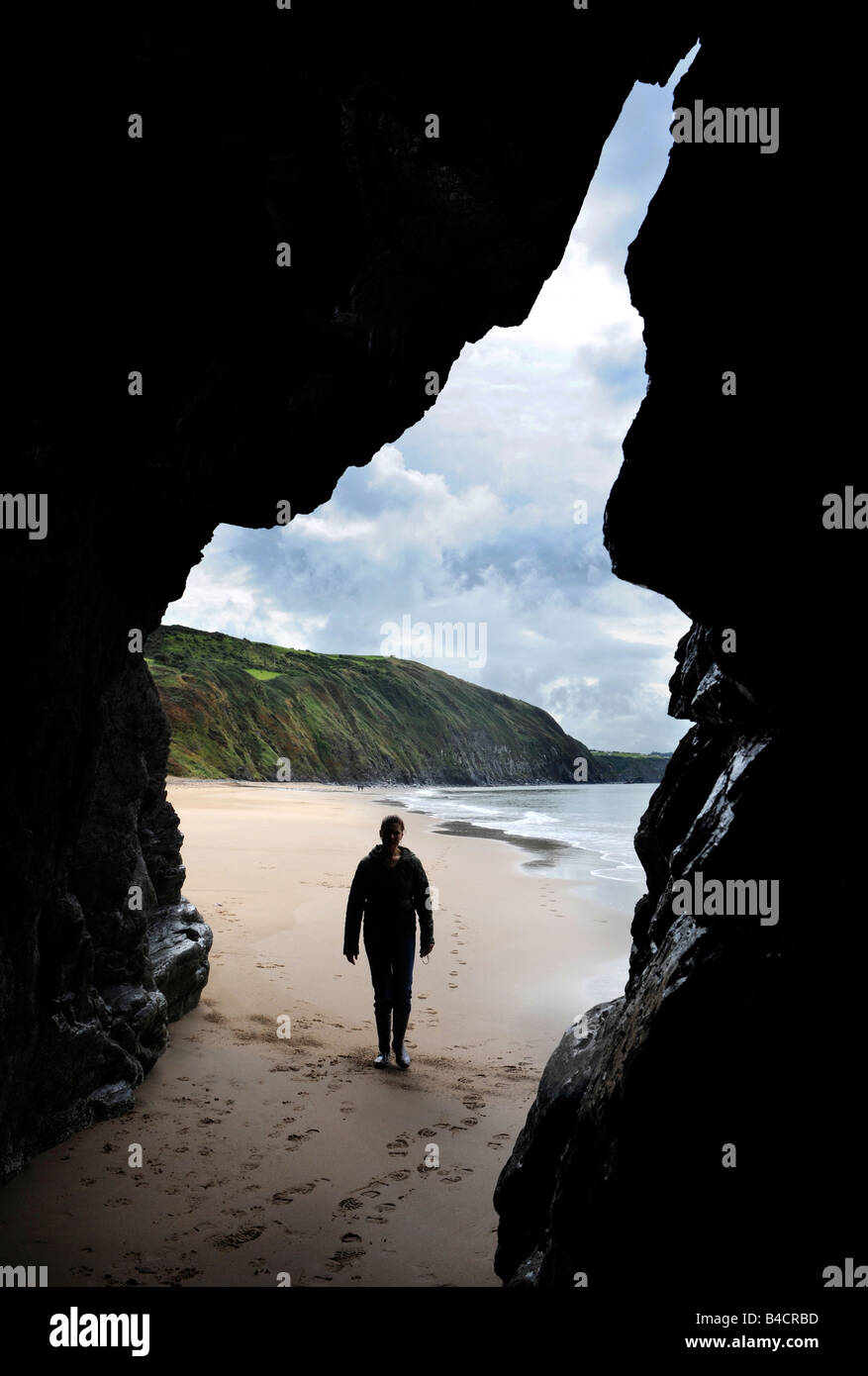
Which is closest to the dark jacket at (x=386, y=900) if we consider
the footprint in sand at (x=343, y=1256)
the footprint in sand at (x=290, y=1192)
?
the footprint in sand at (x=290, y=1192)

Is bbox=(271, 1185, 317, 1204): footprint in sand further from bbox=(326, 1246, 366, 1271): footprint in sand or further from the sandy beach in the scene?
bbox=(326, 1246, 366, 1271): footprint in sand

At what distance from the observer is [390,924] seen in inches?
246

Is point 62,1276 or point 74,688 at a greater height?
point 74,688

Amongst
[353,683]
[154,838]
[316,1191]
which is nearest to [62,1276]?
[316,1191]

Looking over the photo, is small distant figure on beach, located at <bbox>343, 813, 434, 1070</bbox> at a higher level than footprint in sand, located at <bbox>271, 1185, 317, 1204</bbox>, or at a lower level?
higher

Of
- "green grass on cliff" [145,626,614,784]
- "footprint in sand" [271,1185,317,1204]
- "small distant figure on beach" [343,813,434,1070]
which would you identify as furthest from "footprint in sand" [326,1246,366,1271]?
"green grass on cliff" [145,626,614,784]

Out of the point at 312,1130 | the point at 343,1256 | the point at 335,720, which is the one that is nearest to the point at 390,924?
the point at 312,1130

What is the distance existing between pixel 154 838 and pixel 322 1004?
2.46 metres

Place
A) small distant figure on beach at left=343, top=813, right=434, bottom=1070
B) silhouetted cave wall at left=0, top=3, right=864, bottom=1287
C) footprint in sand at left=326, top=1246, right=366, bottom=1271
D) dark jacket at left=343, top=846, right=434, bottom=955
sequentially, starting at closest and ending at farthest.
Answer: silhouetted cave wall at left=0, top=3, right=864, bottom=1287
footprint in sand at left=326, top=1246, right=366, bottom=1271
small distant figure on beach at left=343, top=813, right=434, bottom=1070
dark jacket at left=343, top=846, right=434, bottom=955

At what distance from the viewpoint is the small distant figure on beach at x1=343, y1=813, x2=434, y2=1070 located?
6117mm

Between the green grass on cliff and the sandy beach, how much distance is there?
4205 centimetres

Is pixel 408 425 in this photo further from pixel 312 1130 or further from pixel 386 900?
pixel 312 1130

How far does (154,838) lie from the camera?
7.11 meters

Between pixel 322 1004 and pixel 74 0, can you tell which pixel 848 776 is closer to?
pixel 74 0
